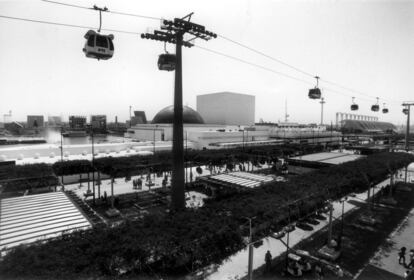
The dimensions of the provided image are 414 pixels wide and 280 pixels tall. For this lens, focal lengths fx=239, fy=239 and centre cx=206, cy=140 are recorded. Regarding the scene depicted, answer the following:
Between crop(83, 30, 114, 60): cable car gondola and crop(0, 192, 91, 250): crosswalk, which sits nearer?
crop(0, 192, 91, 250): crosswalk

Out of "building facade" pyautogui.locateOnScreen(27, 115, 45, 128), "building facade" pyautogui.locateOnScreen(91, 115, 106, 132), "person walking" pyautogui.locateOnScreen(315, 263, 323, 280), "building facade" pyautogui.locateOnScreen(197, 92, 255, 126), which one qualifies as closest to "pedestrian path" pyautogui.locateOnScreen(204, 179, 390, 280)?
"person walking" pyautogui.locateOnScreen(315, 263, 323, 280)

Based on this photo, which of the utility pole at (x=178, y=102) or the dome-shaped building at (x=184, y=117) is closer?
the utility pole at (x=178, y=102)

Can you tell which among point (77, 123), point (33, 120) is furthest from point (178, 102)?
point (33, 120)

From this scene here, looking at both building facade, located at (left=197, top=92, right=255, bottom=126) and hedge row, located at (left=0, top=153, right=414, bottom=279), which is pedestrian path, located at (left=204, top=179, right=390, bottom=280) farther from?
building facade, located at (left=197, top=92, right=255, bottom=126)

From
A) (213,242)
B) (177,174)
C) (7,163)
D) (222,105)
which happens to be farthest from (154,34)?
(222,105)

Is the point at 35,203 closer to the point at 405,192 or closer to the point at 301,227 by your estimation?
the point at 301,227

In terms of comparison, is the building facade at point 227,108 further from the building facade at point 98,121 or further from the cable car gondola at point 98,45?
the cable car gondola at point 98,45

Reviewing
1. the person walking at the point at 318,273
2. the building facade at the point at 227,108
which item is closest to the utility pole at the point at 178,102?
the person walking at the point at 318,273
